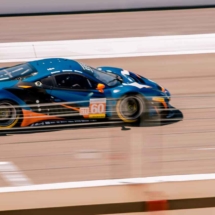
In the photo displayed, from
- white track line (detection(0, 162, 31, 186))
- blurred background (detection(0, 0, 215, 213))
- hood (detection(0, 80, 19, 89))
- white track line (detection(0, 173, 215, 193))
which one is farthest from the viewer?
hood (detection(0, 80, 19, 89))

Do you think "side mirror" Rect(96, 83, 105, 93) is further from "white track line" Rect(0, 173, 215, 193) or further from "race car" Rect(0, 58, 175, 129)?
"white track line" Rect(0, 173, 215, 193)

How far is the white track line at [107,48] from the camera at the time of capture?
44.7 ft

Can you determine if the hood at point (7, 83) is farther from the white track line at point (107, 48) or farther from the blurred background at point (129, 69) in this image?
the white track line at point (107, 48)

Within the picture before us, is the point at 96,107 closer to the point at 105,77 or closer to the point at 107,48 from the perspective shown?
the point at 105,77

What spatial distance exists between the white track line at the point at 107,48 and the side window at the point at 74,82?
4923 millimetres

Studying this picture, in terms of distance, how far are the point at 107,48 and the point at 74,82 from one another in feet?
17.5

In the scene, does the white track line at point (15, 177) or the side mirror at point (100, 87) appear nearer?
the white track line at point (15, 177)

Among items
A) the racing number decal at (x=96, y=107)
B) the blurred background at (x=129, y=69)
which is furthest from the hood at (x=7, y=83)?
the racing number decal at (x=96, y=107)

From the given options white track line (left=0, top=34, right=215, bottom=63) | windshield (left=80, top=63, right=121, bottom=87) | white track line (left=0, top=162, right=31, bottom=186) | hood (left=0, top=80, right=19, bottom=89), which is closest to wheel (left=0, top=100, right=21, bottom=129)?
hood (left=0, top=80, right=19, bottom=89)

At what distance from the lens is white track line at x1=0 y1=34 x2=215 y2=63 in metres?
13.6

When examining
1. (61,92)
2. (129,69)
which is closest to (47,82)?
(61,92)

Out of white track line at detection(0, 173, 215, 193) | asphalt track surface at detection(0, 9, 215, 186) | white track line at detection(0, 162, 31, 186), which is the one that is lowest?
white track line at detection(0, 162, 31, 186)

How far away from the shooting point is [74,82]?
8.56 metres

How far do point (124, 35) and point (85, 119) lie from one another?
724 cm
